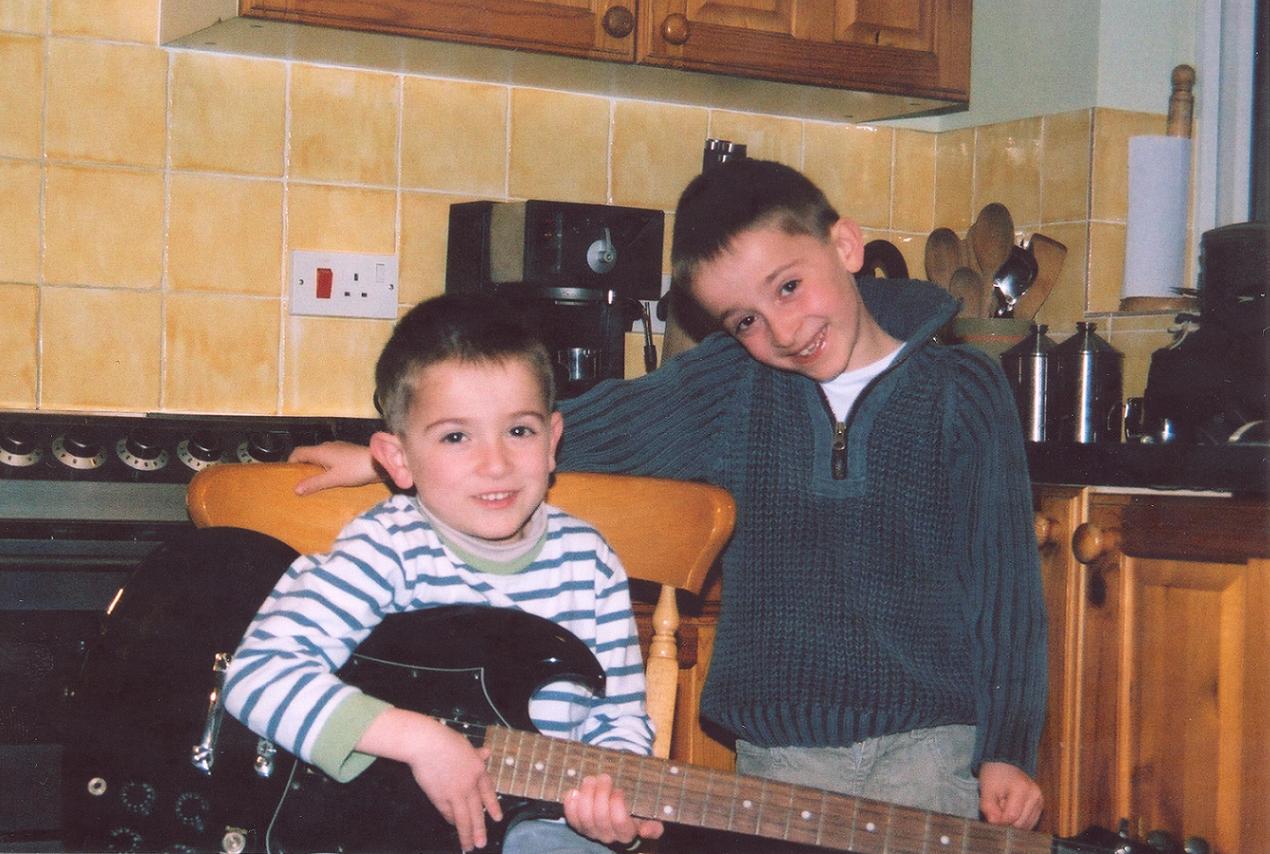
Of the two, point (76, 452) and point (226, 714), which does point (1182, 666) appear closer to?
point (226, 714)

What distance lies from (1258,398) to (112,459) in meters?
1.44

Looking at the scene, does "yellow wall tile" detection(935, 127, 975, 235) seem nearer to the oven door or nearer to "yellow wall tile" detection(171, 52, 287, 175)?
"yellow wall tile" detection(171, 52, 287, 175)

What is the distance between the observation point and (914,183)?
2662 mm

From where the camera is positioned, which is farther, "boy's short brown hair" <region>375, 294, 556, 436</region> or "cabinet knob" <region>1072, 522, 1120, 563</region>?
"cabinet knob" <region>1072, 522, 1120, 563</region>

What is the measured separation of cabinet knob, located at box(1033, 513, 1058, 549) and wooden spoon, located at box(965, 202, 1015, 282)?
63cm

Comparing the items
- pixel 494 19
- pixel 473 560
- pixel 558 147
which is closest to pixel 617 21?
pixel 494 19

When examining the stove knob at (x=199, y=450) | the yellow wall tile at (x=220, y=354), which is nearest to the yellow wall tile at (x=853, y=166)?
the yellow wall tile at (x=220, y=354)

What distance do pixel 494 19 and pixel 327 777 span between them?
1.29 m

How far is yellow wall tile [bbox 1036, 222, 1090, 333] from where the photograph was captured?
90.7 inches

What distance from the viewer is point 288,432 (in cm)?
192

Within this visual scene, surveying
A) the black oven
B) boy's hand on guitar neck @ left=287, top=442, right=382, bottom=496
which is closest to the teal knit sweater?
boy's hand on guitar neck @ left=287, top=442, right=382, bottom=496

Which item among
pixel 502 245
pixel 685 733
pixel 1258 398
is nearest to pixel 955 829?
pixel 685 733

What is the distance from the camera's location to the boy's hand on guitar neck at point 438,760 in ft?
3.38

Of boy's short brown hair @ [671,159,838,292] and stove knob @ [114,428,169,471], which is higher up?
boy's short brown hair @ [671,159,838,292]
